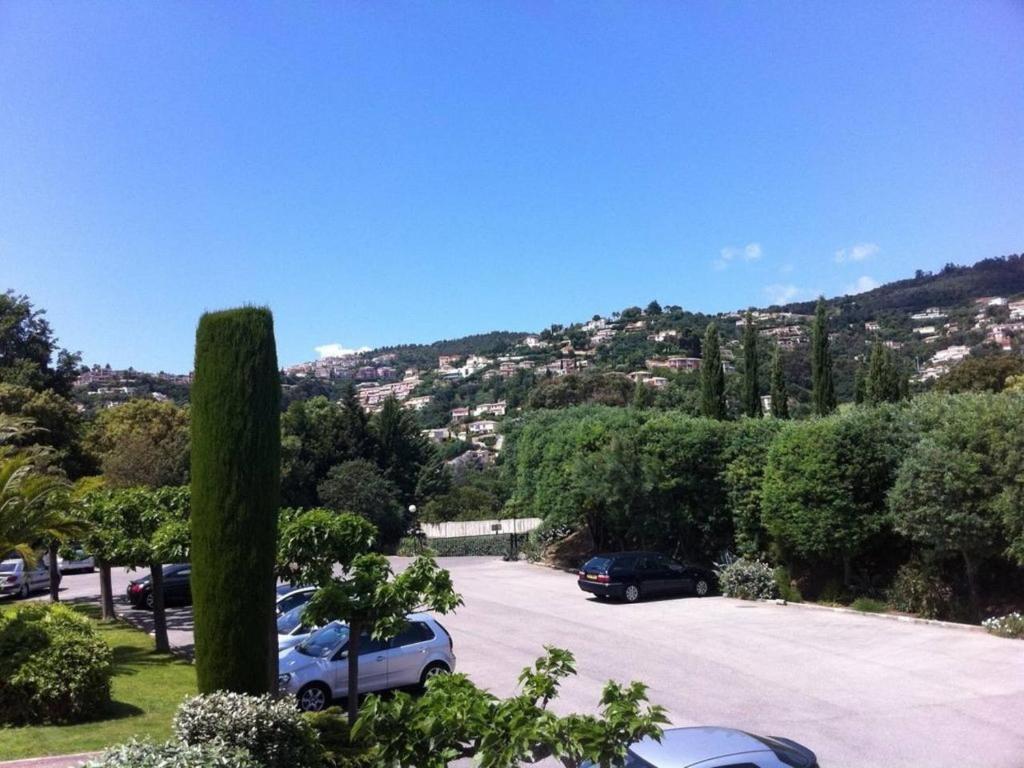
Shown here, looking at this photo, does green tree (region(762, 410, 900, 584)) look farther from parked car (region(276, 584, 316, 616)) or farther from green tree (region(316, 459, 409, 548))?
green tree (region(316, 459, 409, 548))

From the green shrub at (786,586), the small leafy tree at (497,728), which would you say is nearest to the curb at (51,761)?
the small leafy tree at (497,728)

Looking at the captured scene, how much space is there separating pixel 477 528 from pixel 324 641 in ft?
107

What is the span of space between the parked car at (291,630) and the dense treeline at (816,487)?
1345cm

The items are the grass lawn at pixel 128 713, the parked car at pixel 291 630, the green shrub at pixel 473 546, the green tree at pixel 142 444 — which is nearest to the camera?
the grass lawn at pixel 128 713

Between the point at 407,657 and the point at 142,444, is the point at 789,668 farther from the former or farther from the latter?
the point at 142,444

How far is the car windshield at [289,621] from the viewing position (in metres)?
14.5

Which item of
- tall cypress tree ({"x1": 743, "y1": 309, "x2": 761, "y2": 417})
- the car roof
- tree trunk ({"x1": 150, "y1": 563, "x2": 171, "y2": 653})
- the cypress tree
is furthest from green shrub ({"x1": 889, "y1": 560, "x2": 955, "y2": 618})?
tall cypress tree ({"x1": 743, "y1": 309, "x2": 761, "y2": 417})

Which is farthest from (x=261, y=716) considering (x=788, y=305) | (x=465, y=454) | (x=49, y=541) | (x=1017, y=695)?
(x=788, y=305)

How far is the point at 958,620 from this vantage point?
727 inches

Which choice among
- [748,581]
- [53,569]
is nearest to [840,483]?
[748,581]

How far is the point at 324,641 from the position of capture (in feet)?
41.3

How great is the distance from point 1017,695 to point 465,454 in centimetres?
9166

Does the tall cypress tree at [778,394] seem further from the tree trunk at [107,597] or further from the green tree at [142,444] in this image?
the tree trunk at [107,597]

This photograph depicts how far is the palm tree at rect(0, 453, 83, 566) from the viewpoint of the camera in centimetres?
→ 1394
